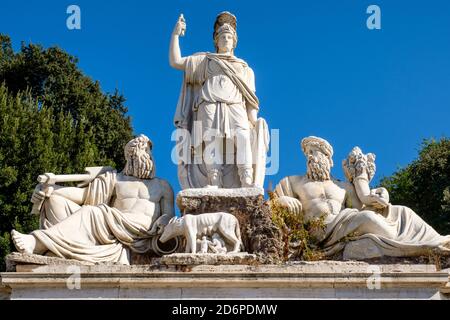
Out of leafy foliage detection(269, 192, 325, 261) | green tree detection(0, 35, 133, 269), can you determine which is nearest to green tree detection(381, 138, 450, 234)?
green tree detection(0, 35, 133, 269)

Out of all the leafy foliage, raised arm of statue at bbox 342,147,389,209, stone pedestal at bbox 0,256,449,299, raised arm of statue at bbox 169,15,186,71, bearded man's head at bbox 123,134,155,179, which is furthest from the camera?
raised arm of statue at bbox 169,15,186,71

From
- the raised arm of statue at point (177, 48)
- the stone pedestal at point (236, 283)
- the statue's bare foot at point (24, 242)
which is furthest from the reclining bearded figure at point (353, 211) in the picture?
the statue's bare foot at point (24, 242)

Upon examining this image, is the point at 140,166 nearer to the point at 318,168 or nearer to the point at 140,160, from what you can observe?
the point at 140,160

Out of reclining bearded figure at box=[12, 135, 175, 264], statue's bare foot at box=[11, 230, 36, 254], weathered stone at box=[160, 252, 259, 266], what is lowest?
weathered stone at box=[160, 252, 259, 266]

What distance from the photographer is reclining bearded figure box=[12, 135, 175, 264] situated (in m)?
13.1

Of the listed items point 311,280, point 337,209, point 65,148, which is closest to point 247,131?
point 337,209

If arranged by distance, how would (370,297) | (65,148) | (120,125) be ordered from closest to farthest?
(370,297) < (65,148) < (120,125)

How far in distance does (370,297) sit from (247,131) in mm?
3592

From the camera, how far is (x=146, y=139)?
14.8 meters

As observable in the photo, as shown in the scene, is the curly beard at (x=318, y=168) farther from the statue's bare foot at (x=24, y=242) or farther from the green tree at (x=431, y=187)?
the green tree at (x=431, y=187)

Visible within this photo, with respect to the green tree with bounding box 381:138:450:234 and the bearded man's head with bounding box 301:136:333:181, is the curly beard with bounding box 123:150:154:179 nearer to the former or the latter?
the bearded man's head with bounding box 301:136:333:181

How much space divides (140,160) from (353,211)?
10.8 feet

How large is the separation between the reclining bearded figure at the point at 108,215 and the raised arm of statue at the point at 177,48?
54.2 inches

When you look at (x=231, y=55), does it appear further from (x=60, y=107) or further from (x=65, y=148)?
(x=60, y=107)
